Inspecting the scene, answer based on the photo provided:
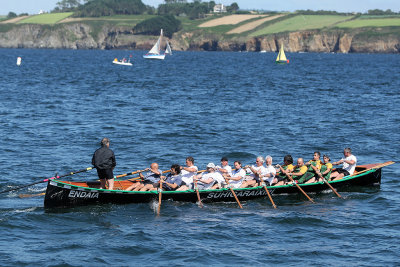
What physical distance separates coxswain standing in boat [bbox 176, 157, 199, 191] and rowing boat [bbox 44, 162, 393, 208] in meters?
0.51

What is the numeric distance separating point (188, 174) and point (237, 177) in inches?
76.0

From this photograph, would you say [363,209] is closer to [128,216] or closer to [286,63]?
[128,216]

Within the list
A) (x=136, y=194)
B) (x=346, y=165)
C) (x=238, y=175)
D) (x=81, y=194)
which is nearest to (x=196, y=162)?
(x=238, y=175)

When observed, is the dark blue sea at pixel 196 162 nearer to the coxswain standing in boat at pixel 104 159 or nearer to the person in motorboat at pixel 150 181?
the person in motorboat at pixel 150 181

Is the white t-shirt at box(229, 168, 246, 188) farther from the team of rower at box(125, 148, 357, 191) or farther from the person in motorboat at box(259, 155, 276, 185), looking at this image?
the person in motorboat at box(259, 155, 276, 185)

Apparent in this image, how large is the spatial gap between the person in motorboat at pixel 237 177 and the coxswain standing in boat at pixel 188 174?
1.38 m

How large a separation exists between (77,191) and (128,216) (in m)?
2.02

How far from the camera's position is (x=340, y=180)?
2523cm

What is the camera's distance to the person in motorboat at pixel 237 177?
2330cm

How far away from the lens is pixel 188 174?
75.8 feet

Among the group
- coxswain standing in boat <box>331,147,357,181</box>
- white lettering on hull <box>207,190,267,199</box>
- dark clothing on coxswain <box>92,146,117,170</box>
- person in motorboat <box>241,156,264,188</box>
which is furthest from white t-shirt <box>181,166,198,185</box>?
coxswain standing in boat <box>331,147,357,181</box>

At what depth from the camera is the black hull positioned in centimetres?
2098

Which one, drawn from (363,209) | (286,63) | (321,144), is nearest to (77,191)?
(363,209)

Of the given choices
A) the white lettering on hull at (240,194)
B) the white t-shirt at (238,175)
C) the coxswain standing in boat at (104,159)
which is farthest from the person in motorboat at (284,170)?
the coxswain standing in boat at (104,159)
